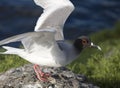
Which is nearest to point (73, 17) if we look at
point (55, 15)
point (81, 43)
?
point (55, 15)

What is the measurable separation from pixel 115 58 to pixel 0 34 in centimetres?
1122

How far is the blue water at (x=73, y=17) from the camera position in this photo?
2616 centimetres

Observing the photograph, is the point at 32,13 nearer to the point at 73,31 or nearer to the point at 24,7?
the point at 24,7

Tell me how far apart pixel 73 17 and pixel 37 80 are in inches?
675

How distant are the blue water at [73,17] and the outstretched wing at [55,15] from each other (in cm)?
1320

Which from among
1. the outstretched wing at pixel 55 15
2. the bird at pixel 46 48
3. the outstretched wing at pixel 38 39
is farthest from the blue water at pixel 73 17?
the outstretched wing at pixel 38 39

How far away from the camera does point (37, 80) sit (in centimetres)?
1063

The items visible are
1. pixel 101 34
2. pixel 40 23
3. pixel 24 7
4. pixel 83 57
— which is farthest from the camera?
pixel 24 7

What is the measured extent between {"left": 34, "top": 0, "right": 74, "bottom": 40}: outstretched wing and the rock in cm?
64

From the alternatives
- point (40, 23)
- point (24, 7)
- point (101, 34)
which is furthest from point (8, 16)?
point (40, 23)

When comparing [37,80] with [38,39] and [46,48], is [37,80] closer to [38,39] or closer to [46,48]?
[46,48]

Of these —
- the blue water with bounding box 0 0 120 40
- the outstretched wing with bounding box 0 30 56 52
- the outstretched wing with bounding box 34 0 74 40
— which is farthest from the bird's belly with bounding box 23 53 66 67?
the blue water with bounding box 0 0 120 40

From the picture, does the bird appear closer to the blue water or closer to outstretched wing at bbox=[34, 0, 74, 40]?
outstretched wing at bbox=[34, 0, 74, 40]

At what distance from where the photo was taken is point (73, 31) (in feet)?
85.4
